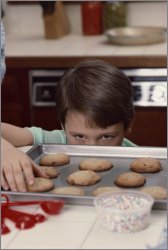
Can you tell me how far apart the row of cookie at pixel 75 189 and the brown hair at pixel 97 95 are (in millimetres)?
529

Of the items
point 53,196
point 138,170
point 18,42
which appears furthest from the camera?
point 18,42

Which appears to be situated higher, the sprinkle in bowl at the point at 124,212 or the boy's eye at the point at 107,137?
the sprinkle in bowl at the point at 124,212

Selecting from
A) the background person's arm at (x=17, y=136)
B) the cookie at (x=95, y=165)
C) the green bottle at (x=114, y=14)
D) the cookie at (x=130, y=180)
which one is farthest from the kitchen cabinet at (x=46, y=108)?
the cookie at (x=130, y=180)

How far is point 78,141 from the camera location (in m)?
1.90

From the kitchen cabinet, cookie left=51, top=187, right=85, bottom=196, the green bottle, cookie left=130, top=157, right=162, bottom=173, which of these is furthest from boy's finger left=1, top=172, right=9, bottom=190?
the green bottle

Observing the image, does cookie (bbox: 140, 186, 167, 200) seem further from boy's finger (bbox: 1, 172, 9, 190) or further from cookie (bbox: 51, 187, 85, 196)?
boy's finger (bbox: 1, 172, 9, 190)

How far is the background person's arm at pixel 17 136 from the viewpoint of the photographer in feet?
5.82

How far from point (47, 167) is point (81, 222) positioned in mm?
308

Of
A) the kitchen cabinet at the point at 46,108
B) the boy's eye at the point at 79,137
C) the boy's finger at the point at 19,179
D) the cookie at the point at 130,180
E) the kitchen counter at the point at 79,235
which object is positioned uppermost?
the boy's finger at the point at 19,179

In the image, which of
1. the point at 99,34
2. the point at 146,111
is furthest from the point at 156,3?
the point at 146,111

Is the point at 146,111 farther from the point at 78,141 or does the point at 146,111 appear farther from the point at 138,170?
the point at 138,170

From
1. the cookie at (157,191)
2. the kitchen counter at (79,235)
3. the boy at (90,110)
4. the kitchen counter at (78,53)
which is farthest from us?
the kitchen counter at (78,53)

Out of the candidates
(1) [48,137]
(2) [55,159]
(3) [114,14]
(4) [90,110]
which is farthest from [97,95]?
(3) [114,14]

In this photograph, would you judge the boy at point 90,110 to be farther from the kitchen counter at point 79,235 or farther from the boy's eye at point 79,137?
the kitchen counter at point 79,235
